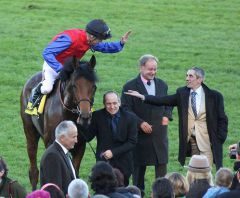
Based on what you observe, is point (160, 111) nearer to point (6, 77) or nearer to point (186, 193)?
point (186, 193)

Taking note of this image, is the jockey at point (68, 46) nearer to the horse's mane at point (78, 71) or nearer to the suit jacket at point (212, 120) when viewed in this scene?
the horse's mane at point (78, 71)

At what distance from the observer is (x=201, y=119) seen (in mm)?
14453

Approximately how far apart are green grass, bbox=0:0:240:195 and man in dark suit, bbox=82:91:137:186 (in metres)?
2.90

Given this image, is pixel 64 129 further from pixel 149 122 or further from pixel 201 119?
pixel 149 122

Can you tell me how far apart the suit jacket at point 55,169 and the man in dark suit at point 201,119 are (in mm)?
2674

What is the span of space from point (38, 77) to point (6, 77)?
736 cm

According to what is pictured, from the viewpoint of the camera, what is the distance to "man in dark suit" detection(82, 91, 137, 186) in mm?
14250

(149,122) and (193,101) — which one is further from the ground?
(193,101)

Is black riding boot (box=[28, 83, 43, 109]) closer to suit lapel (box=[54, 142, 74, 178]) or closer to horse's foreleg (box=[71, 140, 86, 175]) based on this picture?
horse's foreleg (box=[71, 140, 86, 175])

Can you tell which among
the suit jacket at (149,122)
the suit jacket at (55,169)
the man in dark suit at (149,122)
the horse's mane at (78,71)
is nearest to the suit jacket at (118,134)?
the horse's mane at (78,71)

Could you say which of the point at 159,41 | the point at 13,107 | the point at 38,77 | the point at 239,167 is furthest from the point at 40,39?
the point at 239,167

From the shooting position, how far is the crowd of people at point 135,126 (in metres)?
12.2

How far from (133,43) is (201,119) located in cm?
1291

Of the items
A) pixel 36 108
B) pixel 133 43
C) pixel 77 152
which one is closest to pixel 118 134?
pixel 77 152
